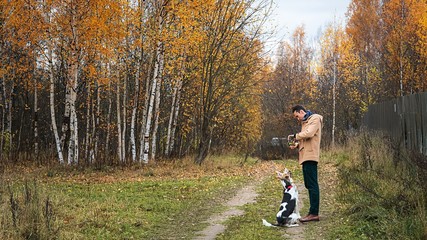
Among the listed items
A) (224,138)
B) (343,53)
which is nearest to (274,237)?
(224,138)

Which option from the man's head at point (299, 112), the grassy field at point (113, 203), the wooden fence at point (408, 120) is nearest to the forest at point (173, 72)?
the grassy field at point (113, 203)

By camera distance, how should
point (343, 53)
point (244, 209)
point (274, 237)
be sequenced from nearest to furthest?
point (274, 237) → point (244, 209) → point (343, 53)

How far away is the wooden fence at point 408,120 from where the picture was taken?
1137cm

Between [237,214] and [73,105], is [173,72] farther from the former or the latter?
[237,214]

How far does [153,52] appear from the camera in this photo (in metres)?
18.4

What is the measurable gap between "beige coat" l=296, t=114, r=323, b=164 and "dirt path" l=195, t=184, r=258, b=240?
1836 millimetres

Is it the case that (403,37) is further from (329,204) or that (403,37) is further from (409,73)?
(329,204)

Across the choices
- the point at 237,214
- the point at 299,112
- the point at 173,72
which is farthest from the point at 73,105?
Answer: the point at 299,112

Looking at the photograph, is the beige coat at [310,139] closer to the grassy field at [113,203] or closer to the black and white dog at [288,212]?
the black and white dog at [288,212]

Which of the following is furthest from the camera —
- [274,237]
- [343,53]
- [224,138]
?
[343,53]

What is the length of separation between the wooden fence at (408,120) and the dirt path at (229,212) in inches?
168

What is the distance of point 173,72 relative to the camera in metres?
21.3

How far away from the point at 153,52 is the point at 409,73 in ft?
60.8

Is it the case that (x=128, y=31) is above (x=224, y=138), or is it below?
above
